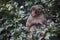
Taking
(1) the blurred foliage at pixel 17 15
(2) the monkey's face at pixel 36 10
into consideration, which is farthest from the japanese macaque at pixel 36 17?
(1) the blurred foliage at pixel 17 15

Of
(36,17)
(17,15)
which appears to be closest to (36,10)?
(36,17)

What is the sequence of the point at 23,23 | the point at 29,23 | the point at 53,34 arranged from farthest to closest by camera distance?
1. the point at 23,23
2. the point at 29,23
3. the point at 53,34

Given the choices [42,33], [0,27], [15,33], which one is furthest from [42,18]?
[0,27]

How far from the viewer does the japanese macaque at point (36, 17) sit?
337 centimetres

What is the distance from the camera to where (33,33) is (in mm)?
3348

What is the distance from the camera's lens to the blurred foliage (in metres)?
3.56

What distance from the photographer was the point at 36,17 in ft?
11.2

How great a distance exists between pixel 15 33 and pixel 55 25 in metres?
0.67

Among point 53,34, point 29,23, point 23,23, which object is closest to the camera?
point 53,34

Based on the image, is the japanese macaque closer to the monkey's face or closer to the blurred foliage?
the monkey's face

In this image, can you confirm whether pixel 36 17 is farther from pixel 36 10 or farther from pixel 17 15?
pixel 17 15

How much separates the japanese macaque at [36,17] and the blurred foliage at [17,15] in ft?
0.70

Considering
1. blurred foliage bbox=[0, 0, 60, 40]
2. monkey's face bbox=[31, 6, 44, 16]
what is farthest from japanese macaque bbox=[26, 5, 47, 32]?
blurred foliage bbox=[0, 0, 60, 40]

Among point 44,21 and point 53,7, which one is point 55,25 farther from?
point 53,7
